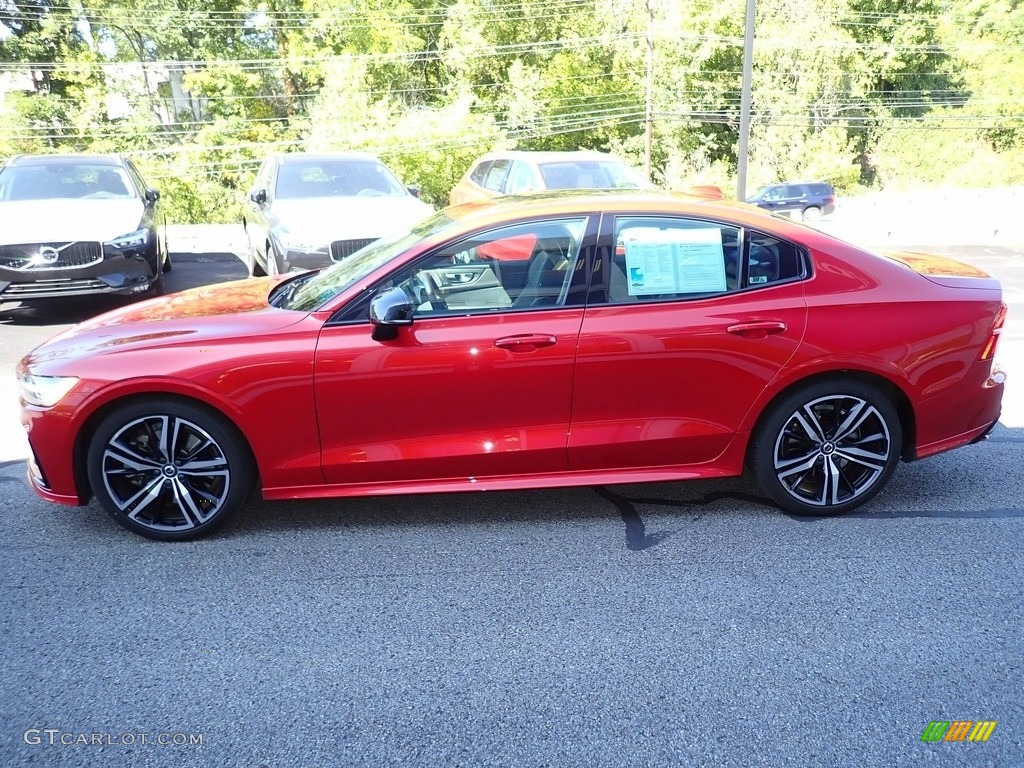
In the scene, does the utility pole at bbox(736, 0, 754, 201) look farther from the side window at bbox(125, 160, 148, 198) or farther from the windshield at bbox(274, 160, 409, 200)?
the side window at bbox(125, 160, 148, 198)

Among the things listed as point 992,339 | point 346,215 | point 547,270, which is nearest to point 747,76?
point 346,215

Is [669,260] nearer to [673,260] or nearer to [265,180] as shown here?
[673,260]

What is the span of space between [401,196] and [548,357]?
7117 millimetres

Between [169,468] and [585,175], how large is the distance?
8977 millimetres

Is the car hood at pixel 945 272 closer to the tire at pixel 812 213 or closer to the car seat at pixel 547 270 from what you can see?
the car seat at pixel 547 270

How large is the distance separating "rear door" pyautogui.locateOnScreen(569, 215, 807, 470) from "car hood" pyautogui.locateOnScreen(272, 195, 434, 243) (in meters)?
5.00

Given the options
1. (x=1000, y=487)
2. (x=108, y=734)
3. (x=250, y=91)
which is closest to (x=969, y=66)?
(x=250, y=91)

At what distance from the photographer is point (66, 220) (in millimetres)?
8922

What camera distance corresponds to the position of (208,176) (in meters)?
39.8

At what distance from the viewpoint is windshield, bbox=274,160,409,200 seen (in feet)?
34.7

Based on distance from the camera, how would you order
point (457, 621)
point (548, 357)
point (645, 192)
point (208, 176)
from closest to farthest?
point (457, 621) → point (548, 357) → point (645, 192) → point (208, 176)

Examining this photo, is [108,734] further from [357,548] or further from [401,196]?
[401,196]

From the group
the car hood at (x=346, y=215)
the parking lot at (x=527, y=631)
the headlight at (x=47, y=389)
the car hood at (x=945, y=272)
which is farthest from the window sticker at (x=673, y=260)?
the car hood at (x=346, y=215)

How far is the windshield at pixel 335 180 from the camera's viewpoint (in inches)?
416
